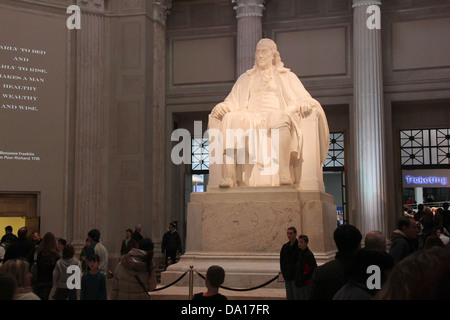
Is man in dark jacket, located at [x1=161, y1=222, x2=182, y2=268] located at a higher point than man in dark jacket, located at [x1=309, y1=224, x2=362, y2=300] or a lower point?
lower

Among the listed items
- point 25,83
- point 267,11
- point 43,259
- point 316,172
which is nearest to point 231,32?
point 267,11

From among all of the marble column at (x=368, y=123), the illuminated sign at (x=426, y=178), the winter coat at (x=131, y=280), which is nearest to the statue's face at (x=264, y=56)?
the winter coat at (x=131, y=280)

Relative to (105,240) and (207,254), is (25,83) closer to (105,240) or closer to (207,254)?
(105,240)

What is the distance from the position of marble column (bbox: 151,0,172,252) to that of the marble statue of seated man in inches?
269

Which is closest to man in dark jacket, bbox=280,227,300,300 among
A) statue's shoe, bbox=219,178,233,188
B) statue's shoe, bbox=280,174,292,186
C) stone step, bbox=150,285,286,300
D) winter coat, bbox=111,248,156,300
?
stone step, bbox=150,285,286,300

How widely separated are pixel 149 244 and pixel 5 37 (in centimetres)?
982

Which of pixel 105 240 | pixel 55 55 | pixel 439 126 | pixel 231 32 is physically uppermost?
pixel 231 32

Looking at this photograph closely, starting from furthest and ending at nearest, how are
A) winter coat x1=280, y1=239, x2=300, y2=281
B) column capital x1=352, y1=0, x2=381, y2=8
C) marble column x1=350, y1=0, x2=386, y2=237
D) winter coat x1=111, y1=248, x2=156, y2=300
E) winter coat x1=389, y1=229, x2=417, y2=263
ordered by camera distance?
column capital x1=352, y1=0, x2=381, y2=8 < marble column x1=350, y1=0, x2=386, y2=237 < winter coat x1=280, y1=239, x2=300, y2=281 < winter coat x1=389, y1=229, x2=417, y2=263 < winter coat x1=111, y1=248, x2=156, y2=300

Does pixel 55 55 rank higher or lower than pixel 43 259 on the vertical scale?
higher

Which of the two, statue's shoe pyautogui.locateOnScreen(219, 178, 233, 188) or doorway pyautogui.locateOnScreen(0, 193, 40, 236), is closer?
statue's shoe pyautogui.locateOnScreen(219, 178, 233, 188)

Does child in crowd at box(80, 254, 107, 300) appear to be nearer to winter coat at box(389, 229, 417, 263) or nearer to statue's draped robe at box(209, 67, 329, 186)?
winter coat at box(389, 229, 417, 263)

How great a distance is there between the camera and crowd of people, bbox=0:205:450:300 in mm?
1979

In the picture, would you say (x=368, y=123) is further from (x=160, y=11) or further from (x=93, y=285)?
(x=93, y=285)

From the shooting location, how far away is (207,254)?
25.2 feet
